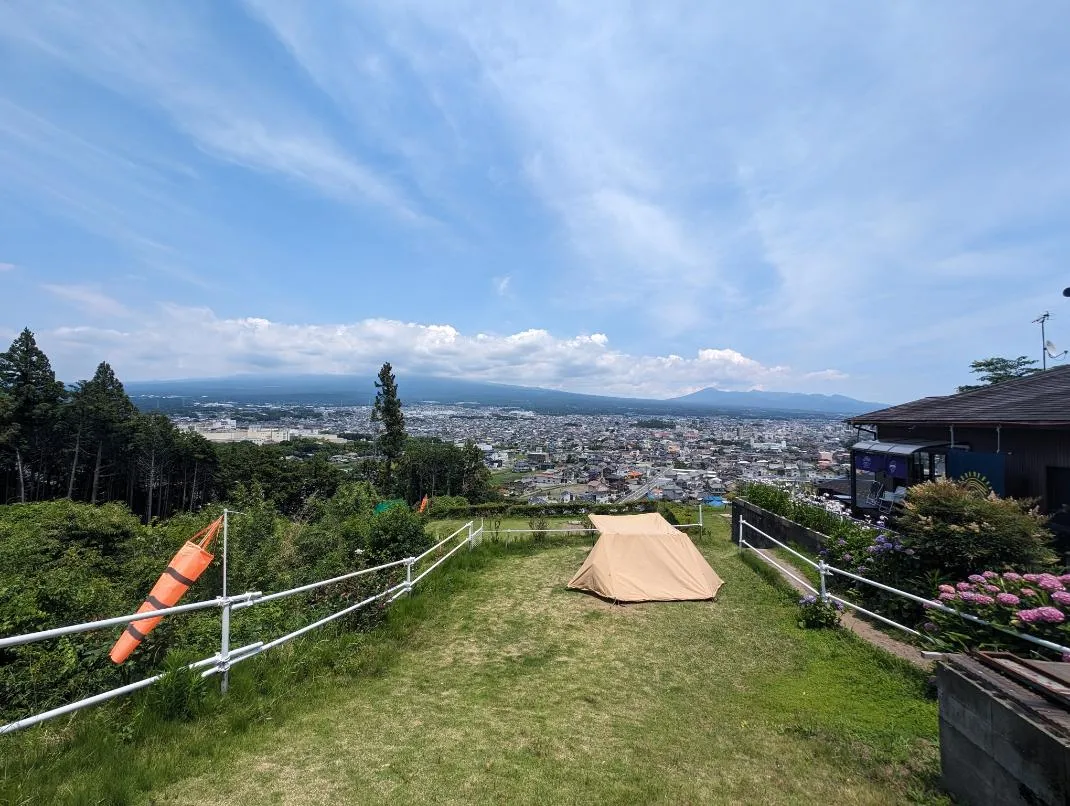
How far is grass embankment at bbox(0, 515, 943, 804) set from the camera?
9.63ft

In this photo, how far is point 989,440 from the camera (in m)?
9.99

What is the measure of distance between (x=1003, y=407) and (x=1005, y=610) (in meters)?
7.88

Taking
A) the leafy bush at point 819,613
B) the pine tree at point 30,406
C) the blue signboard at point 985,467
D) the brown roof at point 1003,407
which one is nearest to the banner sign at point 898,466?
the brown roof at point 1003,407

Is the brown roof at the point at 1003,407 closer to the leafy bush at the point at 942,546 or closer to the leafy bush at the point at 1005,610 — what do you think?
the leafy bush at the point at 942,546

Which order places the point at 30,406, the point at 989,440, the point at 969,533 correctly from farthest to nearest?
the point at 30,406
the point at 989,440
the point at 969,533

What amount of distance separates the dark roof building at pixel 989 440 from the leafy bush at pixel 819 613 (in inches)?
143

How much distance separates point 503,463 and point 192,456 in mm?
29294

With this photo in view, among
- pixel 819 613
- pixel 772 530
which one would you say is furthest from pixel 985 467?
pixel 819 613

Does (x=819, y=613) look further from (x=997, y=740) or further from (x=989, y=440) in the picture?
(x=989, y=440)

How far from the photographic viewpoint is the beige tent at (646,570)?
7.98 m

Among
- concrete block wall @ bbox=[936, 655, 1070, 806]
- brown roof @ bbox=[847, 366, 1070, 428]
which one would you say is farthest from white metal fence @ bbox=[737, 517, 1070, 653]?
brown roof @ bbox=[847, 366, 1070, 428]

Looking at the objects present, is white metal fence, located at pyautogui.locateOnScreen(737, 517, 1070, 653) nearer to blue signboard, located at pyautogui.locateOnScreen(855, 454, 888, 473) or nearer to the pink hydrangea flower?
the pink hydrangea flower

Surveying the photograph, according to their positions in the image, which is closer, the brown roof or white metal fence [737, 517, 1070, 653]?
white metal fence [737, 517, 1070, 653]

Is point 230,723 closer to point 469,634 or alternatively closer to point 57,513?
point 469,634
